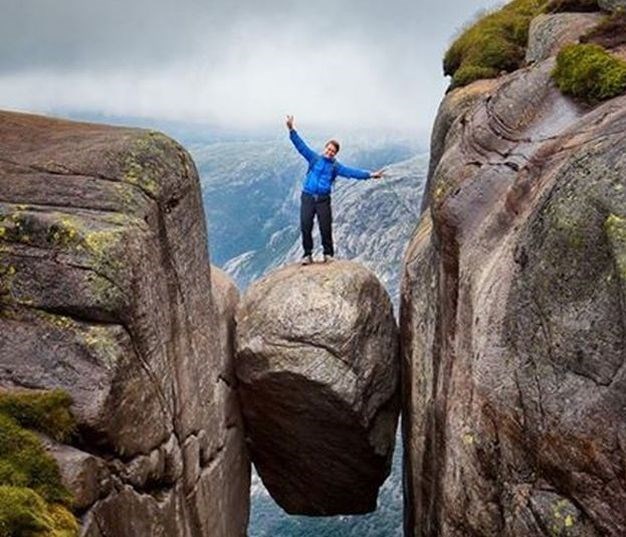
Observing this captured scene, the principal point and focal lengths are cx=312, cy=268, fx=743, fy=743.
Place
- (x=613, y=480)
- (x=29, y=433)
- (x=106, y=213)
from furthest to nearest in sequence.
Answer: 1. (x=106, y=213)
2. (x=29, y=433)
3. (x=613, y=480)

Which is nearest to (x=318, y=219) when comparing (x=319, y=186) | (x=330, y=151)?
(x=319, y=186)

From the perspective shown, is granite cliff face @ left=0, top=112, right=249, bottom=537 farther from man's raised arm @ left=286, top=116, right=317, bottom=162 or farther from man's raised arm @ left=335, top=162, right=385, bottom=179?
man's raised arm @ left=335, top=162, right=385, bottom=179

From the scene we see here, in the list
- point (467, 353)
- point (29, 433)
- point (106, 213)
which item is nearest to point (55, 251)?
point (106, 213)

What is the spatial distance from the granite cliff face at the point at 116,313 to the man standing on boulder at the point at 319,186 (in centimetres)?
562

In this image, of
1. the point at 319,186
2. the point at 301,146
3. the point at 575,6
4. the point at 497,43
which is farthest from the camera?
the point at 497,43

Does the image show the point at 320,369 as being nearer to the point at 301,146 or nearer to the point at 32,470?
the point at 301,146

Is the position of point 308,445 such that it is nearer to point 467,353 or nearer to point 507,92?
point 467,353

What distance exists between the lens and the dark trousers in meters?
28.1

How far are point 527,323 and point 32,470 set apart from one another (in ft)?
33.5

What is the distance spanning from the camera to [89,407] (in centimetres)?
1583

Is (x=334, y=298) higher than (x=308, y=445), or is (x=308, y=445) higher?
(x=334, y=298)

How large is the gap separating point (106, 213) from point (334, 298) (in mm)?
9920

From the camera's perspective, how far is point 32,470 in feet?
45.7

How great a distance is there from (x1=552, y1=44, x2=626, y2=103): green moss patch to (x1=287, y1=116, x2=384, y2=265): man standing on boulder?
9266 millimetres
